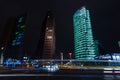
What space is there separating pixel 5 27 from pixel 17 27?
11.4m

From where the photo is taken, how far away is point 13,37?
11962 centimetres

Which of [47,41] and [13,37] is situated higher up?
[47,41]

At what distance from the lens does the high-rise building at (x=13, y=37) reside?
112 meters

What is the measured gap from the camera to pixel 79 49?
647ft

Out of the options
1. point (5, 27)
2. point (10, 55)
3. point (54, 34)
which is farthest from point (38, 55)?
point (10, 55)

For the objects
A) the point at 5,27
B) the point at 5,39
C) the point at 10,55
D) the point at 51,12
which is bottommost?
the point at 10,55

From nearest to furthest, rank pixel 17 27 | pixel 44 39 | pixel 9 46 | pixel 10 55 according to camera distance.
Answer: pixel 10 55 < pixel 9 46 < pixel 17 27 < pixel 44 39

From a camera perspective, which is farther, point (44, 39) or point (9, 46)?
point (44, 39)

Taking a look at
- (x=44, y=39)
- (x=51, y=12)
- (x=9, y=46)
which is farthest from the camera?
(x=51, y=12)

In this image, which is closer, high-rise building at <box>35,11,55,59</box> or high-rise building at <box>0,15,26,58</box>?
high-rise building at <box>0,15,26,58</box>

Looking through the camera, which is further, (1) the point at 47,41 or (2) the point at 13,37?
(1) the point at 47,41

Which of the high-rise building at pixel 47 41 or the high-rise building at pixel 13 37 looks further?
the high-rise building at pixel 47 41

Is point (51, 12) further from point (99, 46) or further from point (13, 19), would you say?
point (13, 19)

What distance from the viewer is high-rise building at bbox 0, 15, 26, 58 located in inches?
4415
